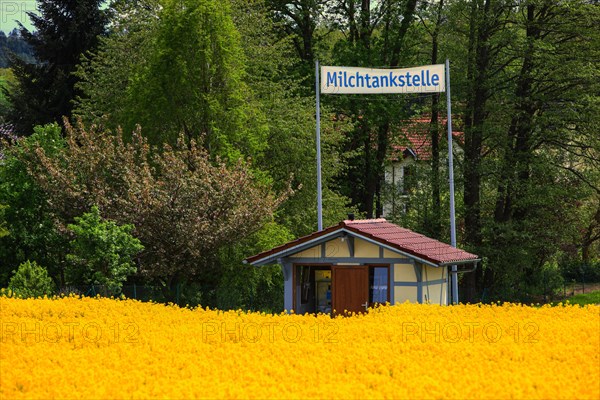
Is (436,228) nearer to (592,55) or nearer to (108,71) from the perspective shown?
(592,55)

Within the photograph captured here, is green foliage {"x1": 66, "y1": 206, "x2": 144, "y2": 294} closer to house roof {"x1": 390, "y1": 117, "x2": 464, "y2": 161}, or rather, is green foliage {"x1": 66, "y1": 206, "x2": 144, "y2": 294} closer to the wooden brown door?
the wooden brown door

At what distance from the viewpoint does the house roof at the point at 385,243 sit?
92.2 feet

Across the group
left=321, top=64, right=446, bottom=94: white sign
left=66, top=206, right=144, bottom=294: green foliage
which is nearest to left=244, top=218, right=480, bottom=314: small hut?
left=66, top=206, right=144, bottom=294: green foliage

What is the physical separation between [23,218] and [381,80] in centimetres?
1468

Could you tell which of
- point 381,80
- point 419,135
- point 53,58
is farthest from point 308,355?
point 53,58

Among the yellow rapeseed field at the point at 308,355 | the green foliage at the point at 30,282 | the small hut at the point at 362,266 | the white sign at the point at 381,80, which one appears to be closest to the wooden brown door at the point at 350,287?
the small hut at the point at 362,266

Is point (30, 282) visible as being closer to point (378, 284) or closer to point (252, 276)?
point (252, 276)

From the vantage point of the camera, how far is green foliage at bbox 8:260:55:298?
31.8 meters

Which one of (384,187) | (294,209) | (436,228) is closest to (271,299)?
(294,209)

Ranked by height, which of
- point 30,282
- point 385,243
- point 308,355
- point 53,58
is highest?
point 53,58

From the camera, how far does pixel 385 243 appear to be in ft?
92.7

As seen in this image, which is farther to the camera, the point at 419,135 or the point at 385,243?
the point at 419,135

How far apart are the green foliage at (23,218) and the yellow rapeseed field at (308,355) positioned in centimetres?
1507

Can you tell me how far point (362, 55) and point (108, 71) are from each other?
1264 cm
